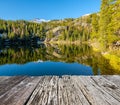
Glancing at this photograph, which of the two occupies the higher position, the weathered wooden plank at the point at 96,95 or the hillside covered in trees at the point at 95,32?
the hillside covered in trees at the point at 95,32

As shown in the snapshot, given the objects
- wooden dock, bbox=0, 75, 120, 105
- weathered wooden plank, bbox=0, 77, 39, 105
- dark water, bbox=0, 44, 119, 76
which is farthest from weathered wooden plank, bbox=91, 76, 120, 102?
dark water, bbox=0, 44, 119, 76

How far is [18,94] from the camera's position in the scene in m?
4.31

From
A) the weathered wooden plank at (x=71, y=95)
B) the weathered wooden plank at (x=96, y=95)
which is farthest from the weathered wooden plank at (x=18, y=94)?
the weathered wooden plank at (x=96, y=95)

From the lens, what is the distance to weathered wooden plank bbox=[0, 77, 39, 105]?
3798mm

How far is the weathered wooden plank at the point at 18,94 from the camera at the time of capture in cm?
380

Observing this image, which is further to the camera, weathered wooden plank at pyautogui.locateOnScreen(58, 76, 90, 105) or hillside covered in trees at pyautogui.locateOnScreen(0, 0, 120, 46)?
hillside covered in trees at pyautogui.locateOnScreen(0, 0, 120, 46)

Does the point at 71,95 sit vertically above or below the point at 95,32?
below

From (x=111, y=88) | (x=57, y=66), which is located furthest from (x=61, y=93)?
(x=57, y=66)

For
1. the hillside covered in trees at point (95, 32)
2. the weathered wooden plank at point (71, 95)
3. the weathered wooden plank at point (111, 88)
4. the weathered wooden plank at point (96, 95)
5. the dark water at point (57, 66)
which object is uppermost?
the hillside covered in trees at point (95, 32)

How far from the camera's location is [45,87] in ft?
16.1

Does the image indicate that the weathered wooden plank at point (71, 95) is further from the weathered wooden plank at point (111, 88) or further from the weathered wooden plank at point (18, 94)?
the weathered wooden plank at point (18, 94)

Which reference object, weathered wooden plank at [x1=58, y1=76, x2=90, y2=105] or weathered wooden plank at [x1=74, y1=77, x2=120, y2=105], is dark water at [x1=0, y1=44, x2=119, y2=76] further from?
weathered wooden plank at [x1=58, y1=76, x2=90, y2=105]

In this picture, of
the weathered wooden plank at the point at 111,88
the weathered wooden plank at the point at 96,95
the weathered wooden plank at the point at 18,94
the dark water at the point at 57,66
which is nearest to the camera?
the weathered wooden plank at the point at 96,95

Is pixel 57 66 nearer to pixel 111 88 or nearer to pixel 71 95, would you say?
pixel 111 88
